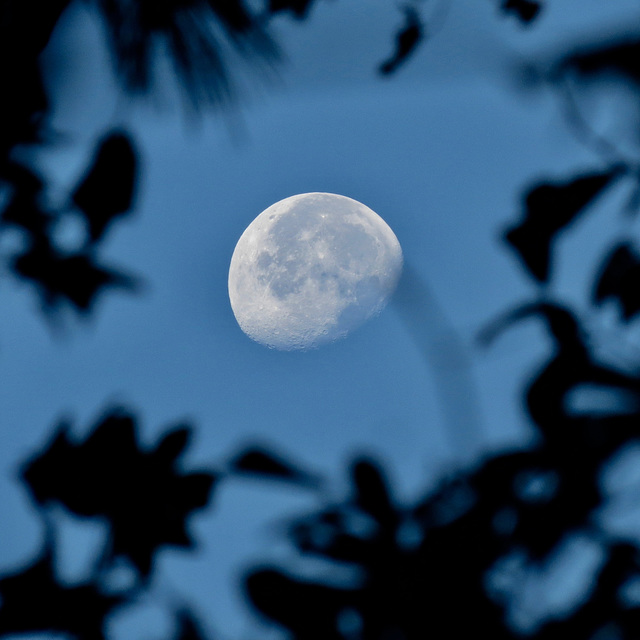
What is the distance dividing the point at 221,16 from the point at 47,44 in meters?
0.31

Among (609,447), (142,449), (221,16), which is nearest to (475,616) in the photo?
(609,447)

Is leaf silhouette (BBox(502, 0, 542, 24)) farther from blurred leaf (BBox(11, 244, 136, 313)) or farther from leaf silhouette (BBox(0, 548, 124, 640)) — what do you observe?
leaf silhouette (BBox(0, 548, 124, 640))

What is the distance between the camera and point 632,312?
870mm

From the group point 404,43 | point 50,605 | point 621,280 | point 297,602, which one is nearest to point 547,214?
point 621,280

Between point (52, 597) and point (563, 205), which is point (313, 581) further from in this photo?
point (563, 205)

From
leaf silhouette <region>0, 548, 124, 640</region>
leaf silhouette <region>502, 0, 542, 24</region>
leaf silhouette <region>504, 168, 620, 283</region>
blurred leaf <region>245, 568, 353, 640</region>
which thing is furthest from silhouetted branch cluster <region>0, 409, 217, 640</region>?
leaf silhouette <region>502, 0, 542, 24</region>

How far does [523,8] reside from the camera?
3.67ft

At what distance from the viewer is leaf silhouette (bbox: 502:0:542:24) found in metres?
1.12

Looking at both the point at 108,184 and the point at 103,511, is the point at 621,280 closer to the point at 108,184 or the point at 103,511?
the point at 108,184

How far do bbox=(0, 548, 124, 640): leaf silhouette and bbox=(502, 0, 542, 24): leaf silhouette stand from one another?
1.34m

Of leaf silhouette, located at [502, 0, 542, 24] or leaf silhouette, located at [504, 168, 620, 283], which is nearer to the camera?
leaf silhouette, located at [504, 168, 620, 283]

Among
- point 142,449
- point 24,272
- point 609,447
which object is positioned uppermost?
point 24,272

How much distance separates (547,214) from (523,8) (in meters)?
0.57

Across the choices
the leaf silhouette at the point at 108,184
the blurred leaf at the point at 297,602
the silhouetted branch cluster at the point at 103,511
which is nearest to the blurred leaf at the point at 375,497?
the blurred leaf at the point at 297,602
